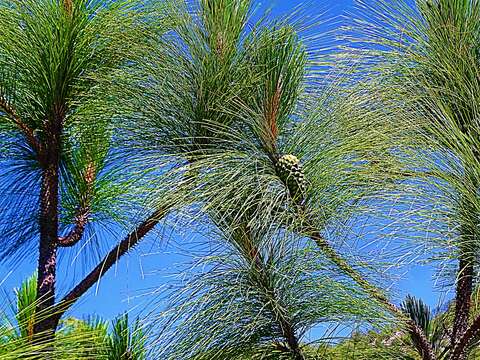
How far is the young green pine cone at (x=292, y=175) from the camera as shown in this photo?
1022 millimetres

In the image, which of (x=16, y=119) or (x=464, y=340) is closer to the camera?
(x=464, y=340)

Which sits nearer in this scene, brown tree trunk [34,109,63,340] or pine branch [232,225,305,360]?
pine branch [232,225,305,360]

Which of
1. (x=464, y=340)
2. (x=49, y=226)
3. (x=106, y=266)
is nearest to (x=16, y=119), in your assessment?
(x=49, y=226)

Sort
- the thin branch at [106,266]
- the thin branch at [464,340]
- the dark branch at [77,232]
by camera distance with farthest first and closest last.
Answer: the dark branch at [77,232] < the thin branch at [106,266] < the thin branch at [464,340]

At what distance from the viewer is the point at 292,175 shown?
103 cm

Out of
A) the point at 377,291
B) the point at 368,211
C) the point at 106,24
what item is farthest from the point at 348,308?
the point at 106,24

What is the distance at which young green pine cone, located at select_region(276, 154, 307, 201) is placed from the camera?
102 centimetres

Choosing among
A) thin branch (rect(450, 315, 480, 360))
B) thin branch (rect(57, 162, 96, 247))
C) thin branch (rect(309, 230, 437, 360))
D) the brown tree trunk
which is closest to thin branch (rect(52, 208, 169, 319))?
the brown tree trunk

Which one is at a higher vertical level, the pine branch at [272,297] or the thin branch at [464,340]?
the pine branch at [272,297]

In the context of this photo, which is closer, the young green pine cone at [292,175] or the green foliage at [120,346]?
the young green pine cone at [292,175]

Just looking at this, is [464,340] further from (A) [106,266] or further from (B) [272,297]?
(A) [106,266]

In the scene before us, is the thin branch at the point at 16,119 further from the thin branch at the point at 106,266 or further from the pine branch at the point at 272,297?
the pine branch at the point at 272,297

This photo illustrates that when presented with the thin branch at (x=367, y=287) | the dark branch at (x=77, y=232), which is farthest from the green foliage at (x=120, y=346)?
the thin branch at (x=367, y=287)

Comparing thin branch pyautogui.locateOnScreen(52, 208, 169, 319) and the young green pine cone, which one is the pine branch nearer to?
the young green pine cone
